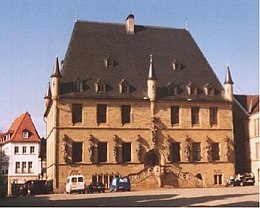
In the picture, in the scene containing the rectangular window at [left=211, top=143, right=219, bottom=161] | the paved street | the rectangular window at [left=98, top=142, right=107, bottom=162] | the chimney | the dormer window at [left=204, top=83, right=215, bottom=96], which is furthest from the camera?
the chimney

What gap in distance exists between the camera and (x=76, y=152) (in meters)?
47.7

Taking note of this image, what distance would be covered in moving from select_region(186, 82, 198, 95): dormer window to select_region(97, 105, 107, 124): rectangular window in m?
9.54

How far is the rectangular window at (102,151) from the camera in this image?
158ft

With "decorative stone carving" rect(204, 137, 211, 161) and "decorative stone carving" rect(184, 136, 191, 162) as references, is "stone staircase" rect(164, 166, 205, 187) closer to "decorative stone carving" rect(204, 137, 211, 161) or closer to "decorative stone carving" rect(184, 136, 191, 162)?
"decorative stone carving" rect(184, 136, 191, 162)

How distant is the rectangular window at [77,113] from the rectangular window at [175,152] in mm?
10192

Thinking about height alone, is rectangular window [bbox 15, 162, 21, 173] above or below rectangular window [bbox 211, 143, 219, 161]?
below

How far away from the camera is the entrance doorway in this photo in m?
49.5

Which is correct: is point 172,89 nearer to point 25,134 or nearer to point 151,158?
point 151,158

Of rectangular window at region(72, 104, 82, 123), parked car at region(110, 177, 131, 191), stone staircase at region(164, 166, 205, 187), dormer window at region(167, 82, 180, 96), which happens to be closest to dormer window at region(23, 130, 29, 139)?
rectangular window at region(72, 104, 82, 123)

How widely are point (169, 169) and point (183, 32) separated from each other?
19.5 meters

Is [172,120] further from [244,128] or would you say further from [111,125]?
[244,128]

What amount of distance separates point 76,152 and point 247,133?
20.6 meters

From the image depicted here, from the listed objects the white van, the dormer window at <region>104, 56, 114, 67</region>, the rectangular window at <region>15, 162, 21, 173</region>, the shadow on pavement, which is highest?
the dormer window at <region>104, 56, 114, 67</region>

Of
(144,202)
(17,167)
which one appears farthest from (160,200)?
(17,167)
